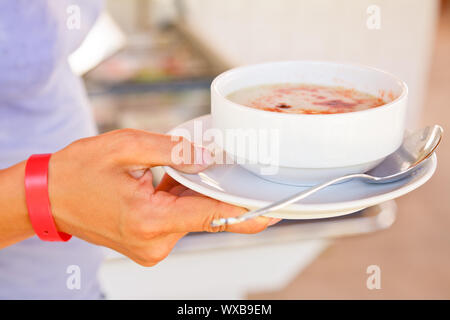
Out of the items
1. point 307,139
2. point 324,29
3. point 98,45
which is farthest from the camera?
point 324,29

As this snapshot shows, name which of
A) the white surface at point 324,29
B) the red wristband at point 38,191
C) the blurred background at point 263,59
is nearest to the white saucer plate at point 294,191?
the red wristband at point 38,191

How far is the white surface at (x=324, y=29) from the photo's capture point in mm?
2557

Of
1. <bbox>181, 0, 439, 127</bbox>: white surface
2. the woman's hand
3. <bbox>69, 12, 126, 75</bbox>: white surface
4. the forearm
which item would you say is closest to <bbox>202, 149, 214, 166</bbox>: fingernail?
the woman's hand

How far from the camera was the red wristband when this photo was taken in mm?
636

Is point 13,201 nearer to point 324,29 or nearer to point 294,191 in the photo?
point 294,191

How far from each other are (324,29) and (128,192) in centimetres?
223

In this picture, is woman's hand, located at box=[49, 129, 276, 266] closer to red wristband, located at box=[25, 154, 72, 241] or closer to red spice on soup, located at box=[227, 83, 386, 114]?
red wristband, located at box=[25, 154, 72, 241]

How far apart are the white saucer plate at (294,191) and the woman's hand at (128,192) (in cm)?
2

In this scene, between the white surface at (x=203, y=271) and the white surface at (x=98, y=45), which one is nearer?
the white surface at (x=203, y=271)

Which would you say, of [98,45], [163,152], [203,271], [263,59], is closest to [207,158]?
Result: [163,152]

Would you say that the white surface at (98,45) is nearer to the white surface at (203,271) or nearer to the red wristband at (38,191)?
the white surface at (203,271)

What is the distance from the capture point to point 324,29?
8.62 feet
